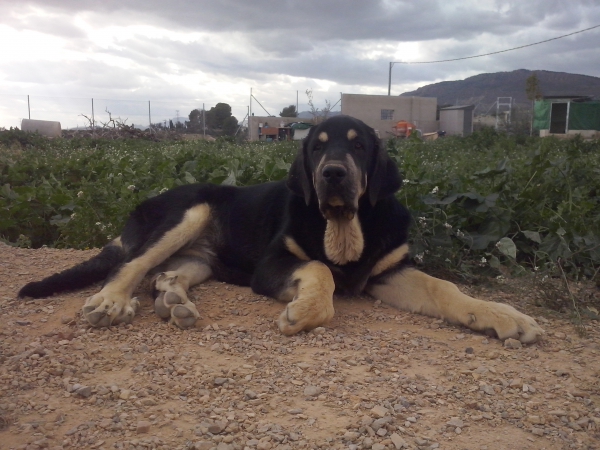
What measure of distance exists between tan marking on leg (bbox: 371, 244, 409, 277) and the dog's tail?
6.59 ft

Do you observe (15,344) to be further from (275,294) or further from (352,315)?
(352,315)

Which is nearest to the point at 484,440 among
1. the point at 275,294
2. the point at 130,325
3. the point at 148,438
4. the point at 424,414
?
the point at 424,414

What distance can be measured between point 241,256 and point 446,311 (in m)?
1.87

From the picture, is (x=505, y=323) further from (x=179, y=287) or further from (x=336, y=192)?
(x=179, y=287)

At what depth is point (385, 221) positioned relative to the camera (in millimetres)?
4328

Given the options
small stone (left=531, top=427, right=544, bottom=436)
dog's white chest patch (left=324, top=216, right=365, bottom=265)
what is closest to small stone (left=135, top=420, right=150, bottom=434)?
small stone (left=531, top=427, right=544, bottom=436)

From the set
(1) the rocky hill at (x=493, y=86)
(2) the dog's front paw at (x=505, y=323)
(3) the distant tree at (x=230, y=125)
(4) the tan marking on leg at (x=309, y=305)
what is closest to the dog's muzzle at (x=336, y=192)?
(4) the tan marking on leg at (x=309, y=305)

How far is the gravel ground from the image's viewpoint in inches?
93.6

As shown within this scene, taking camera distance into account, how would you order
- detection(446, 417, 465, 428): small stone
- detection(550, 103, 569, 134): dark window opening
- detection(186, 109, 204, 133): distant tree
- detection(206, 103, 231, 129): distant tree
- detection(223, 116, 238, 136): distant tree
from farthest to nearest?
detection(206, 103, 231, 129): distant tree → detection(223, 116, 238, 136): distant tree → detection(186, 109, 204, 133): distant tree → detection(550, 103, 569, 134): dark window opening → detection(446, 417, 465, 428): small stone

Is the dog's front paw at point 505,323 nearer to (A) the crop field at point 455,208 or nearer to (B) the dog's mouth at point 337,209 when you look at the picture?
(A) the crop field at point 455,208

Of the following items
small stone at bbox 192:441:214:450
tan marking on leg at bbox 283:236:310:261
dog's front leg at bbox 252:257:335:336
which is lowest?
small stone at bbox 192:441:214:450

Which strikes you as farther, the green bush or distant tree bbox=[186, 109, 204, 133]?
distant tree bbox=[186, 109, 204, 133]

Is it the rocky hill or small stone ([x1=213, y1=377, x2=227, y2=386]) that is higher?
the rocky hill

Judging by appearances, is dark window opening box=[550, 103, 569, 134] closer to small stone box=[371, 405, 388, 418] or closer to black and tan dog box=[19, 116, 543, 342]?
black and tan dog box=[19, 116, 543, 342]
